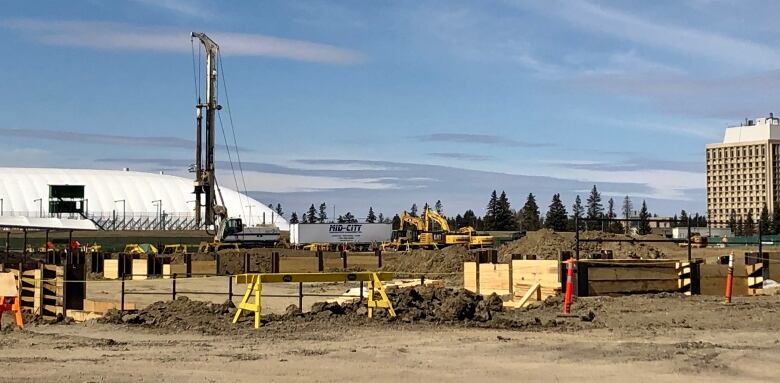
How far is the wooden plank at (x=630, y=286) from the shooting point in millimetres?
20219

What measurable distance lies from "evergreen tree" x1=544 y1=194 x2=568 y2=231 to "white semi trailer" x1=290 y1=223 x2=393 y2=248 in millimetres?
47340

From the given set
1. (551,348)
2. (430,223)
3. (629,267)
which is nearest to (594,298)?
(629,267)

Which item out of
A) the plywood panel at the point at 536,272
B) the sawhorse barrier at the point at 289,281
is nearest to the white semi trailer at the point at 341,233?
the plywood panel at the point at 536,272

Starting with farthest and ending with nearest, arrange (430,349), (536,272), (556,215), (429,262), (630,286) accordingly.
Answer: (556,215)
(429,262)
(536,272)
(630,286)
(430,349)

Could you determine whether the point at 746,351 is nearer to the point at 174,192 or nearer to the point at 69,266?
the point at 69,266

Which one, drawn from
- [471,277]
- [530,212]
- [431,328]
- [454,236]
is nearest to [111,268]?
[471,277]

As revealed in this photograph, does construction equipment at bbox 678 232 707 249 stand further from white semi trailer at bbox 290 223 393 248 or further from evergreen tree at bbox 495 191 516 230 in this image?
evergreen tree at bbox 495 191 516 230

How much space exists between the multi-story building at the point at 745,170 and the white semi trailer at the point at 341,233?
108758mm

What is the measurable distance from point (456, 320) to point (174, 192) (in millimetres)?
132571

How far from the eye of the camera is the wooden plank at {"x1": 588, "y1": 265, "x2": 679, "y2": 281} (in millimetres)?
20266

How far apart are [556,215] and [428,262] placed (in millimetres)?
93132

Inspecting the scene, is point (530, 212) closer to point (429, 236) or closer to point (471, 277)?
point (429, 236)

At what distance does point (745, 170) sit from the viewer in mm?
178250

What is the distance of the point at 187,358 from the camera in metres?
12.4
